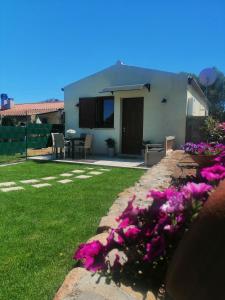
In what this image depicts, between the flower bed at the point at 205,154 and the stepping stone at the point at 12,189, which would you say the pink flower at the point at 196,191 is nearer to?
the flower bed at the point at 205,154

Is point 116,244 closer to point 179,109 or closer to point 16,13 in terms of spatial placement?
point 179,109

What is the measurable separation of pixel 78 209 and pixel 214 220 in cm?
432

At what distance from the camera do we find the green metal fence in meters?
12.8

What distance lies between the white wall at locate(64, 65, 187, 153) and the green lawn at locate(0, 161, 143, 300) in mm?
5018

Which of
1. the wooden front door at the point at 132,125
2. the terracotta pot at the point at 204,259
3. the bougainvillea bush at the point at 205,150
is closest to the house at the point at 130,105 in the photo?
the wooden front door at the point at 132,125

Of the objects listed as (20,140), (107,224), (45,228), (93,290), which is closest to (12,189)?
(45,228)

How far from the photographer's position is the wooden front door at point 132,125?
43.4ft

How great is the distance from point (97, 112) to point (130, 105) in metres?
1.56

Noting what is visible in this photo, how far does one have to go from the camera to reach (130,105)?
527 inches

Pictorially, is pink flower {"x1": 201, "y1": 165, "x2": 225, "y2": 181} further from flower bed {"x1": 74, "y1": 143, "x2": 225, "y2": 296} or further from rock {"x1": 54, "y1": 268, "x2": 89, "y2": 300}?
rock {"x1": 54, "y1": 268, "x2": 89, "y2": 300}

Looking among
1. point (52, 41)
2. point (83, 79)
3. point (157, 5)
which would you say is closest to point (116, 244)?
point (157, 5)

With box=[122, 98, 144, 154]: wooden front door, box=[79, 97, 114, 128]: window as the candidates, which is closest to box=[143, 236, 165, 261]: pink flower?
box=[122, 98, 144, 154]: wooden front door

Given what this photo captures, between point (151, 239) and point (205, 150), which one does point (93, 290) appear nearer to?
point (151, 239)

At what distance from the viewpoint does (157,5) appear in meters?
10.8
